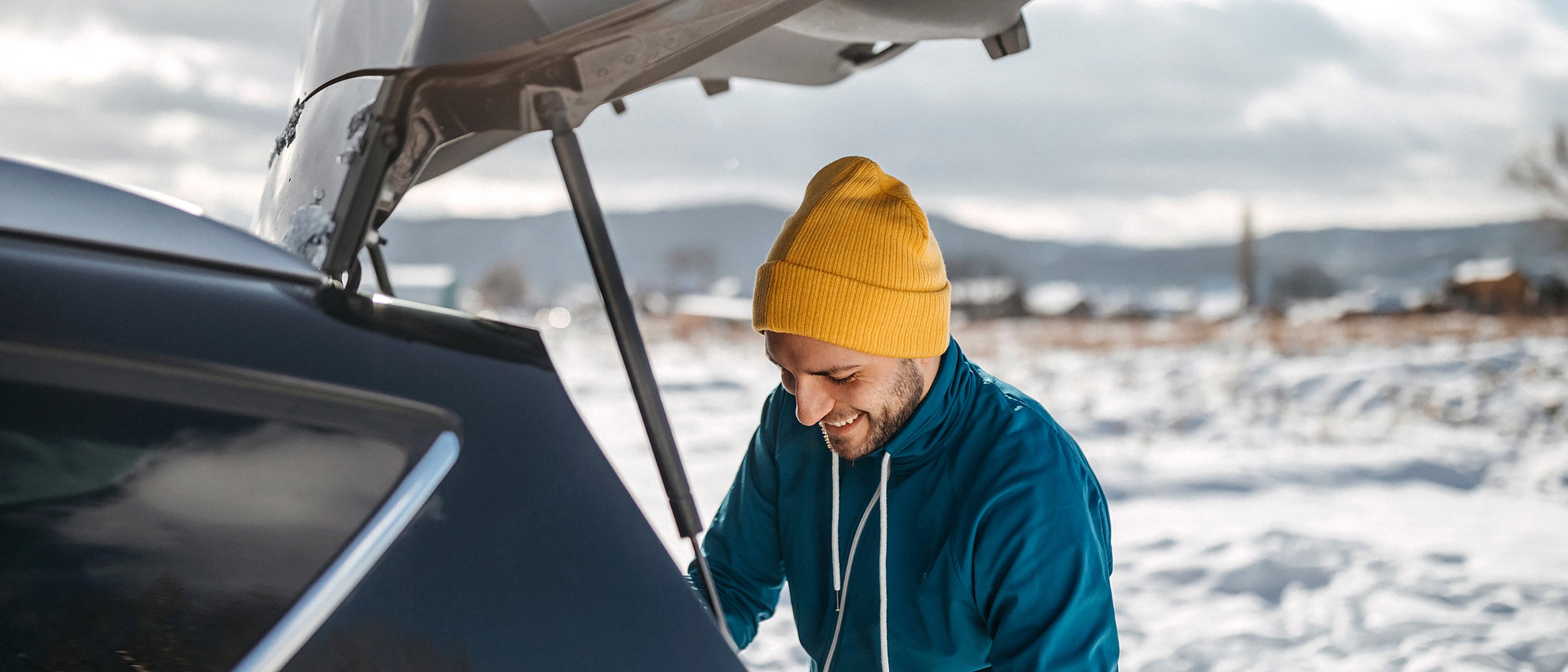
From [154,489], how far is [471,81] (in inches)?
17.8

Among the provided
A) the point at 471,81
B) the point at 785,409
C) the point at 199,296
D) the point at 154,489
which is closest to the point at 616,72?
the point at 471,81

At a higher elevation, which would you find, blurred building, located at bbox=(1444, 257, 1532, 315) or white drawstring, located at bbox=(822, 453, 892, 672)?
white drawstring, located at bbox=(822, 453, 892, 672)

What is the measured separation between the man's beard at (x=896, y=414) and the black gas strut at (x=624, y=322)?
428 mm

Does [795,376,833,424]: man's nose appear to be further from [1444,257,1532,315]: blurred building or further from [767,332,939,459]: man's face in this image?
[1444,257,1532,315]: blurred building

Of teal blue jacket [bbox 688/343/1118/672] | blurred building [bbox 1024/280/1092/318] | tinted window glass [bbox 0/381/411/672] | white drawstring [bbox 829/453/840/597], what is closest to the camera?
tinted window glass [bbox 0/381/411/672]

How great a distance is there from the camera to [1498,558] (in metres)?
4.69

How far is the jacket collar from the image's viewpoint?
148cm

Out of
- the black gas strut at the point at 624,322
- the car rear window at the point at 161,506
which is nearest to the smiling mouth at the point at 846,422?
the black gas strut at the point at 624,322

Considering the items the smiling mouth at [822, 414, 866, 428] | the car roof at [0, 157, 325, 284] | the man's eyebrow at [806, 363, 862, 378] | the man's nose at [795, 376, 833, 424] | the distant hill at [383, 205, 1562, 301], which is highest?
the car roof at [0, 157, 325, 284]

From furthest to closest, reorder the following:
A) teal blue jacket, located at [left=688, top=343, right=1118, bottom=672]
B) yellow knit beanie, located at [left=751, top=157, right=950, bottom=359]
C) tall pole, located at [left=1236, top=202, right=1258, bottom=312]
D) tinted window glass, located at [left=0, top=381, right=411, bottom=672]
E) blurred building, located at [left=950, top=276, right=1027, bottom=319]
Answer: tall pole, located at [left=1236, top=202, right=1258, bottom=312]
blurred building, located at [left=950, top=276, right=1027, bottom=319]
yellow knit beanie, located at [left=751, top=157, right=950, bottom=359]
teal blue jacket, located at [left=688, top=343, right=1118, bottom=672]
tinted window glass, located at [left=0, top=381, right=411, bottom=672]

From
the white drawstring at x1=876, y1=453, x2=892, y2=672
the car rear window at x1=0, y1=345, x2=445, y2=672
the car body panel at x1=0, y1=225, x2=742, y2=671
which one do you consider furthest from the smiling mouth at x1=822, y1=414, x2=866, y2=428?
the car rear window at x1=0, y1=345, x2=445, y2=672

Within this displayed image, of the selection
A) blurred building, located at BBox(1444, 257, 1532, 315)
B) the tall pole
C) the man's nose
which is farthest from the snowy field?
the tall pole

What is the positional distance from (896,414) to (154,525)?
38.5 inches

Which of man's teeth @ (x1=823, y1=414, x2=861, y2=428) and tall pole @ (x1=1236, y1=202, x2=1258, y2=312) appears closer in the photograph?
man's teeth @ (x1=823, y1=414, x2=861, y2=428)
